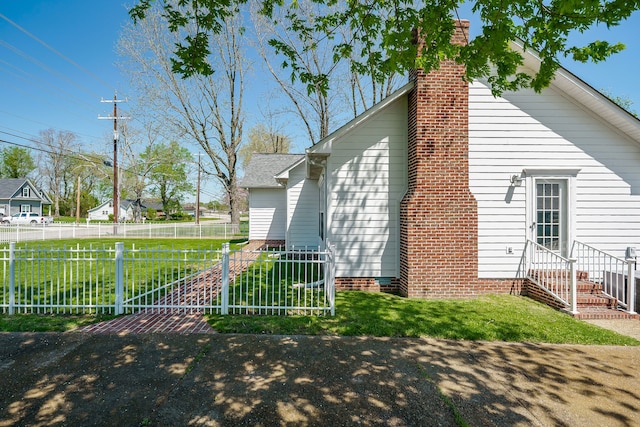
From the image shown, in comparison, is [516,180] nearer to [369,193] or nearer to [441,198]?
[441,198]

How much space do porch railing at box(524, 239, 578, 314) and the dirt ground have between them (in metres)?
2.21

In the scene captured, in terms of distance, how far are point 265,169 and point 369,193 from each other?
12.7 m

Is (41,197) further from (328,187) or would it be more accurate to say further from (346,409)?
(346,409)

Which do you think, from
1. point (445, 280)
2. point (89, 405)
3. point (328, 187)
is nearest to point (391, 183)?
point (328, 187)

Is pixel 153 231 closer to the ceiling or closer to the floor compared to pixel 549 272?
closer to the floor

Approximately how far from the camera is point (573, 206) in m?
7.98

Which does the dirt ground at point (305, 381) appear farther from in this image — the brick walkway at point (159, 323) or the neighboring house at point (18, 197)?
the neighboring house at point (18, 197)

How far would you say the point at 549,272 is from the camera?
782 centimetres

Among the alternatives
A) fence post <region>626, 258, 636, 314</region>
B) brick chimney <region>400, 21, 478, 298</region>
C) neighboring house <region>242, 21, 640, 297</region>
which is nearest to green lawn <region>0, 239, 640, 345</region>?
brick chimney <region>400, 21, 478, 298</region>

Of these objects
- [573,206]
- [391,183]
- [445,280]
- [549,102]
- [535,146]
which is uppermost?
[549,102]

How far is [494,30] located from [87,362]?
25.0 feet

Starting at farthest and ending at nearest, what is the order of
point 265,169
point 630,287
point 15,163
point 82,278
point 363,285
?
1. point 15,163
2. point 265,169
3. point 82,278
4. point 363,285
5. point 630,287

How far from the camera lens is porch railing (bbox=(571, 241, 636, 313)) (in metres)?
6.56

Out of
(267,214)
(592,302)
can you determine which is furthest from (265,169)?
(592,302)
